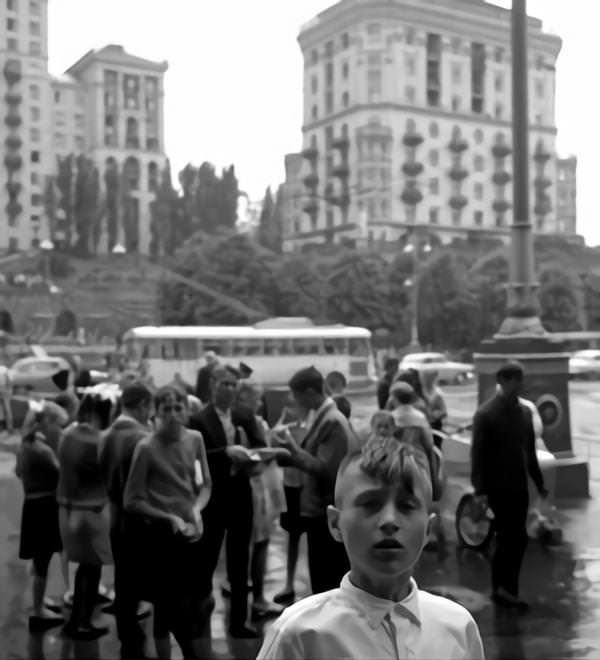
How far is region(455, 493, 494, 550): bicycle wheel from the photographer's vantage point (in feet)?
29.0

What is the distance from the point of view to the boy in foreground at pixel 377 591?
1.89 m

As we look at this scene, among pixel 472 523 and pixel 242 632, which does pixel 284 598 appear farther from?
pixel 472 523

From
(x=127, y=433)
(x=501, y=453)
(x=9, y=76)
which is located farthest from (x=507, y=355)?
(x=9, y=76)

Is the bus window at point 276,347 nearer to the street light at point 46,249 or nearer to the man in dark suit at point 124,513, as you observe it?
the street light at point 46,249

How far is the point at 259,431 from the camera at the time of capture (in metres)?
6.58

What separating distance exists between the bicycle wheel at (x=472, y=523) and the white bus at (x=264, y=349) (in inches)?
1074

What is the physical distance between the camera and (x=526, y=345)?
11.9 metres

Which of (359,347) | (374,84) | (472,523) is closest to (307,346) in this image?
(359,347)

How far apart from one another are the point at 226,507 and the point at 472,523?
11.1ft

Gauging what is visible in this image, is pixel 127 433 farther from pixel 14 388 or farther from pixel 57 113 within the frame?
pixel 57 113

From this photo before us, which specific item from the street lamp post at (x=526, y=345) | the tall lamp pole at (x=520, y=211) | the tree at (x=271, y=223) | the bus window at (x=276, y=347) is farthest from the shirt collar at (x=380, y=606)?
the tree at (x=271, y=223)

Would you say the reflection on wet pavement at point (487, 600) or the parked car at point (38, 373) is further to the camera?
the parked car at point (38, 373)

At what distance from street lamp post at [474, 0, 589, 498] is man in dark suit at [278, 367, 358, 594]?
6249 mm

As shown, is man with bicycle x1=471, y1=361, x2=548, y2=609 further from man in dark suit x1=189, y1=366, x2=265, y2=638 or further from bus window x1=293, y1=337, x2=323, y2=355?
bus window x1=293, y1=337, x2=323, y2=355
